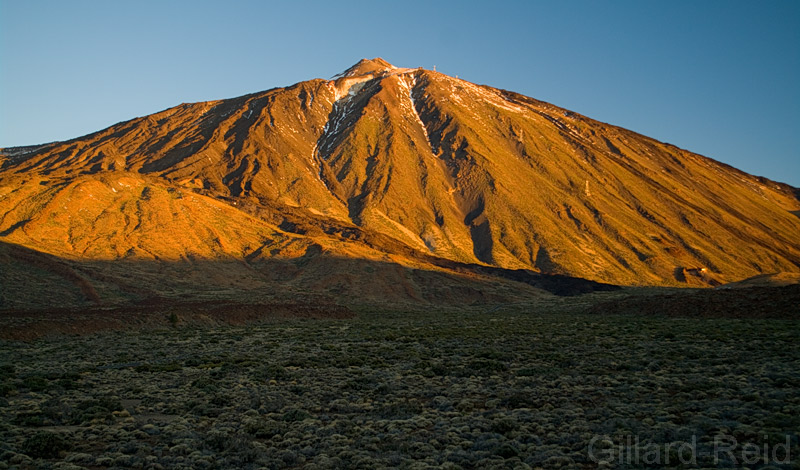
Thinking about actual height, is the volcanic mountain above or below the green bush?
above

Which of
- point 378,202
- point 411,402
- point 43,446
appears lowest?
point 411,402

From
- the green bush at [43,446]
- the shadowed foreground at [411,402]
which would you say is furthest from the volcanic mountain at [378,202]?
the green bush at [43,446]

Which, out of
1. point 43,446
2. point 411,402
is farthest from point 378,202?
point 43,446

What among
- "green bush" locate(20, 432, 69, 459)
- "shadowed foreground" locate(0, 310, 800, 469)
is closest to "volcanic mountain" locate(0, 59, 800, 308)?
"shadowed foreground" locate(0, 310, 800, 469)

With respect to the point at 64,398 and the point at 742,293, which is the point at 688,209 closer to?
the point at 742,293

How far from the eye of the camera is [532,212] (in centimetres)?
12400

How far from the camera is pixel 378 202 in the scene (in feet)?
400

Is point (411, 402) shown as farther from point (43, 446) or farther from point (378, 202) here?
point (378, 202)

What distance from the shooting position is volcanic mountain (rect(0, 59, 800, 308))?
74375 millimetres

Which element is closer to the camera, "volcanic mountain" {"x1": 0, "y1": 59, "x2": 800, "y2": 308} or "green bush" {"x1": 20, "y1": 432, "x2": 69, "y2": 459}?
"green bush" {"x1": 20, "y1": 432, "x2": 69, "y2": 459}

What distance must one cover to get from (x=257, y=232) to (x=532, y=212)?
63.6 m

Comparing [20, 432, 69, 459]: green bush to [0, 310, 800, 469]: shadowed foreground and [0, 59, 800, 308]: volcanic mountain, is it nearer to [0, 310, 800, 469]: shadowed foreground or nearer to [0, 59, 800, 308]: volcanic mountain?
[0, 310, 800, 469]: shadowed foreground

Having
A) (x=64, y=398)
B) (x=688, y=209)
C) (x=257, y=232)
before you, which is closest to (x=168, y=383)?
(x=64, y=398)

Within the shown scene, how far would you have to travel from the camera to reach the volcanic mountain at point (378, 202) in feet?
244
